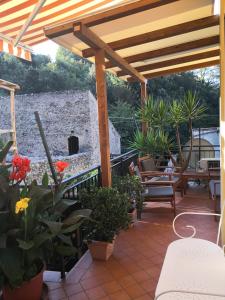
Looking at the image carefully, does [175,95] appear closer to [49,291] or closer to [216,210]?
[216,210]

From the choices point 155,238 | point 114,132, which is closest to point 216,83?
point 114,132

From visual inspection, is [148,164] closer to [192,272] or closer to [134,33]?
[134,33]

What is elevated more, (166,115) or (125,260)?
(166,115)

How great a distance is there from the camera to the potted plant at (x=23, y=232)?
6.16 ft

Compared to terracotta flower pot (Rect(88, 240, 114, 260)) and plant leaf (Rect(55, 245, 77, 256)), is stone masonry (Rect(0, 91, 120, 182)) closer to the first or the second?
terracotta flower pot (Rect(88, 240, 114, 260))

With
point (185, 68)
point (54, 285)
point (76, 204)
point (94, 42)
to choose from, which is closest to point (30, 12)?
point (94, 42)

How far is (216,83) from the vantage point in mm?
15688

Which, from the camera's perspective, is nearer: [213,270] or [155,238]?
[213,270]

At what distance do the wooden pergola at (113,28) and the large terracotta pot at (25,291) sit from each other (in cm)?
156

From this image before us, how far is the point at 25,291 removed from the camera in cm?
204

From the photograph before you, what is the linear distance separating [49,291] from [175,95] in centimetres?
1414

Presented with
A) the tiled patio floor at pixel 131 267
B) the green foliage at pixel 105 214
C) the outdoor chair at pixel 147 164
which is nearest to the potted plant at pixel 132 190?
the tiled patio floor at pixel 131 267

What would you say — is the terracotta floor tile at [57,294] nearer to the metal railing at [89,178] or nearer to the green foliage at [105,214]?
the green foliage at [105,214]

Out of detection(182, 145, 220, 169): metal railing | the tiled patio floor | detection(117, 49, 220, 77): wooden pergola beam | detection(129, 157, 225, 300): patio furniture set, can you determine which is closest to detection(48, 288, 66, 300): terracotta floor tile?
the tiled patio floor
